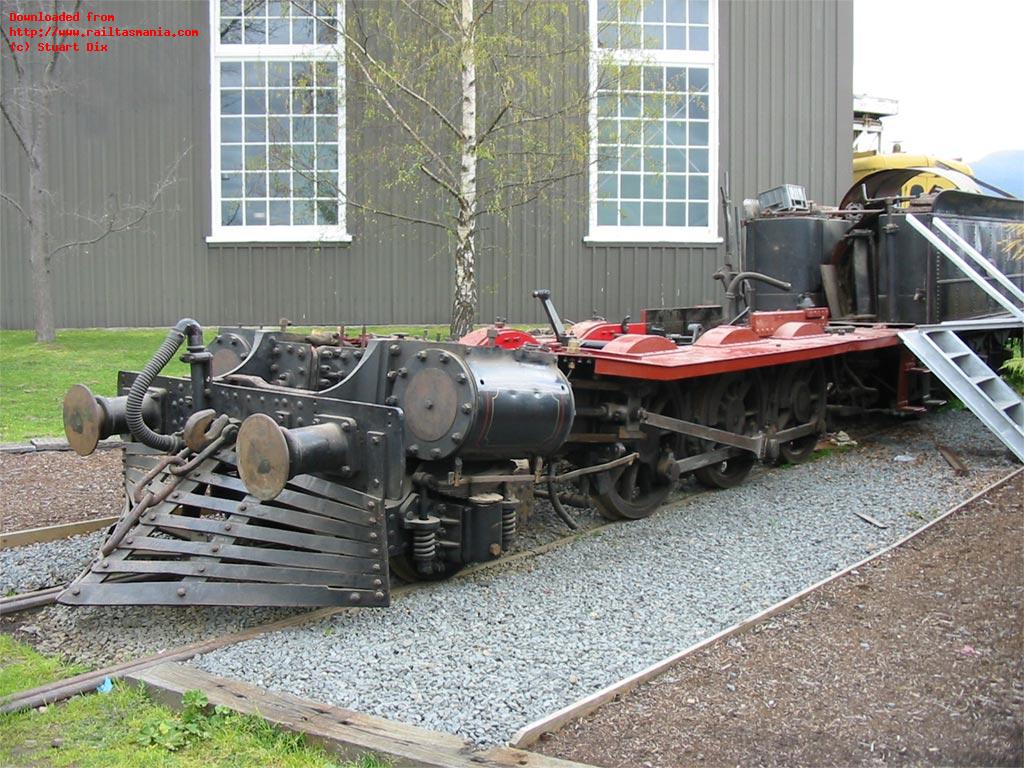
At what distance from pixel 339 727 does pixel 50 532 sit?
340 centimetres

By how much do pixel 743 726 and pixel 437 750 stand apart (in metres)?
1.08

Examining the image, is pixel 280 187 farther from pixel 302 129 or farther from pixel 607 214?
pixel 607 214

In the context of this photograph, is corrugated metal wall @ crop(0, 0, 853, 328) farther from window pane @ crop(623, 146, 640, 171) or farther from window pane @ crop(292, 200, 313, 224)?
window pane @ crop(623, 146, 640, 171)

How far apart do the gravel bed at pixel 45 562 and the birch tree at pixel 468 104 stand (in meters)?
5.93

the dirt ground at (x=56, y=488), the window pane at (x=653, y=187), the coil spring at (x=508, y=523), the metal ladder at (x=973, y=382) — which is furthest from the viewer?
the window pane at (x=653, y=187)

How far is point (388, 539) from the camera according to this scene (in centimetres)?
475

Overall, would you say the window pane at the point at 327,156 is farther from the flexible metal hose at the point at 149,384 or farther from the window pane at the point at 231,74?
the flexible metal hose at the point at 149,384

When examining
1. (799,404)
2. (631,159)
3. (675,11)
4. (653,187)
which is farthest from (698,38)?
(799,404)

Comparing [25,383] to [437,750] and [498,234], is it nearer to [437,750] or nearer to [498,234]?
[498,234]

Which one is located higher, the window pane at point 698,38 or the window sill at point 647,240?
the window pane at point 698,38

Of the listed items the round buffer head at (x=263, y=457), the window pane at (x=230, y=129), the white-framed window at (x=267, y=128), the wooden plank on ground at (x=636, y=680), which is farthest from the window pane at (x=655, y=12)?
the round buffer head at (x=263, y=457)

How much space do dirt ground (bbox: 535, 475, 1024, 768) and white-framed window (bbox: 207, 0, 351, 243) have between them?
11124 mm

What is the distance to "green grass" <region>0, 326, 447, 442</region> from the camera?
9367 mm

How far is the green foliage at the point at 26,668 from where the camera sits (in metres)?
3.92
